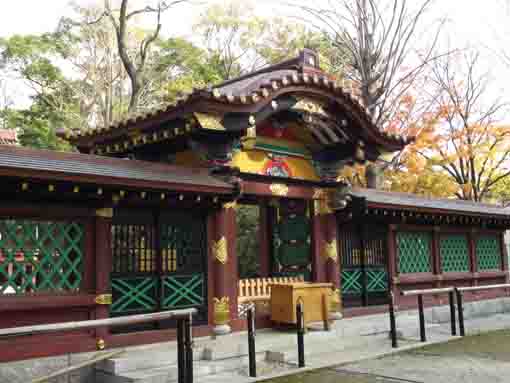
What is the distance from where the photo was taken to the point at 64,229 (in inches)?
324

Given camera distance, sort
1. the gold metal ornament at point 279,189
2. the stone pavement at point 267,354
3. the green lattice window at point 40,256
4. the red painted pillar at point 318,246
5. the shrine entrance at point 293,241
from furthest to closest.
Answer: the shrine entrance at point 293,241, the red painted pillar at point 318,246, the gold metal ornament at point 279,189, the stone pavement at point 267,354, the green lattice window at point 40,256

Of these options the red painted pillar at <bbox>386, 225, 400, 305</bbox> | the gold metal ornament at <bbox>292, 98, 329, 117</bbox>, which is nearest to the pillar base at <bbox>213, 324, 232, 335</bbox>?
the gold metal ornament at <bbox>292, 98, 329, 117</bbox>

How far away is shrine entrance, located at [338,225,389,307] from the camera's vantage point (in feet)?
42.2

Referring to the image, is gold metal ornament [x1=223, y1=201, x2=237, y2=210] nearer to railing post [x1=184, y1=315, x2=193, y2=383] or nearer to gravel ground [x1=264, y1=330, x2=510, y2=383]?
gravel ground [x1=264, y1=330, x2=510, y2=383]

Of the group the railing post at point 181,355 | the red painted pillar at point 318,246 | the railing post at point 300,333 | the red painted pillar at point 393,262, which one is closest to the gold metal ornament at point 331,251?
the red painted pillar at point 318,246

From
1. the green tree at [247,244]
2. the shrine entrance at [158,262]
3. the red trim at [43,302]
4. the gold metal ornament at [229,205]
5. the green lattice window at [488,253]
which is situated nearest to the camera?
the red trim at [43,302]

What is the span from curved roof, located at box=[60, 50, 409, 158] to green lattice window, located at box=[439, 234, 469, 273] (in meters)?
4.22

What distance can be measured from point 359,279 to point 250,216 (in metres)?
9.03

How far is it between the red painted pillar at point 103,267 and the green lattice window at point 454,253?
10.3m

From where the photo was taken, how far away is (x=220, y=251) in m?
10.0

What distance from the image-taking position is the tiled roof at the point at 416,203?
12633 millimetres

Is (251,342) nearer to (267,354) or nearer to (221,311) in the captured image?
(267,354)

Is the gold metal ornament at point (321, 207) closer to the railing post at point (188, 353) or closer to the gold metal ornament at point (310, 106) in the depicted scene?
the gold metal ornament at point (310, 106)

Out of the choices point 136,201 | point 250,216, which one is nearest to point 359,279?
point 136,201
